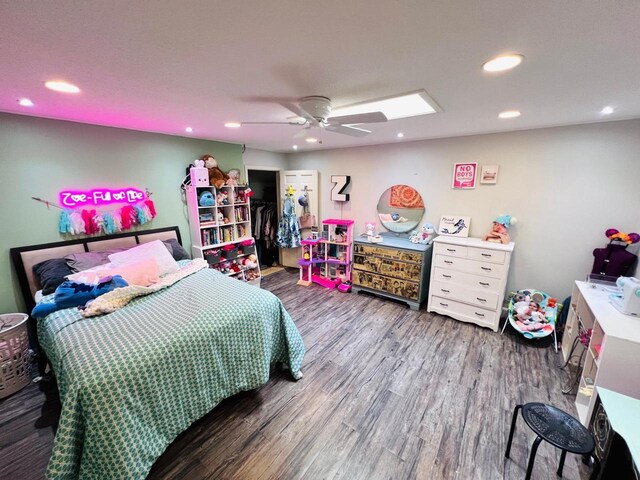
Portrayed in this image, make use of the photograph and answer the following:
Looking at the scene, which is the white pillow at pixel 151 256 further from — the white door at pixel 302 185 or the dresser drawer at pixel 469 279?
the dresser drawer at pixel 469 279

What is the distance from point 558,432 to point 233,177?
397cm

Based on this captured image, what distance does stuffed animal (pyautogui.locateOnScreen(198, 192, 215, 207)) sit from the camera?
3.39 m

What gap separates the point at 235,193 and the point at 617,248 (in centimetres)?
443

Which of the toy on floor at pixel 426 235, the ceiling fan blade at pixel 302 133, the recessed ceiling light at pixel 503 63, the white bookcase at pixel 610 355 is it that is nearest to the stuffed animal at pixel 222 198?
the ceiling fan blade at pixel 302 133

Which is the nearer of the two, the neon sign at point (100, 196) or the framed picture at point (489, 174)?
the neon sign at point (100, 196)

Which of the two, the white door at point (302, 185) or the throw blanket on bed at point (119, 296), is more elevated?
the white door at point (302, 185)

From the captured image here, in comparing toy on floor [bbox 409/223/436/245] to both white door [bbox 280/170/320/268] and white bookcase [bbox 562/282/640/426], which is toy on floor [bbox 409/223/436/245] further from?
white door [bbox 280/170/320/268]

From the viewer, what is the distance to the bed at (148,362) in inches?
48.8

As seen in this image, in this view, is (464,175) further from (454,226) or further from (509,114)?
(509,114)

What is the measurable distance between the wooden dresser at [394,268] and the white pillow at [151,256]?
238cm

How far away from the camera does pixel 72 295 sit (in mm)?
1962

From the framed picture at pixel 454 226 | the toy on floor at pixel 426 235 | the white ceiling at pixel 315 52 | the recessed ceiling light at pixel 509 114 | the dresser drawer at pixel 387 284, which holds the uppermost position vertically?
the recessed ceiling light at pixel 509 114

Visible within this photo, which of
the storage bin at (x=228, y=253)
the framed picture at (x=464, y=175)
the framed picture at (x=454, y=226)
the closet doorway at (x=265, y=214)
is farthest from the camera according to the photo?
the closet doorway at (x=265, y=214)

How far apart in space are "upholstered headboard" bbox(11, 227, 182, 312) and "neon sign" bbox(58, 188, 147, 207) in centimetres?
37
